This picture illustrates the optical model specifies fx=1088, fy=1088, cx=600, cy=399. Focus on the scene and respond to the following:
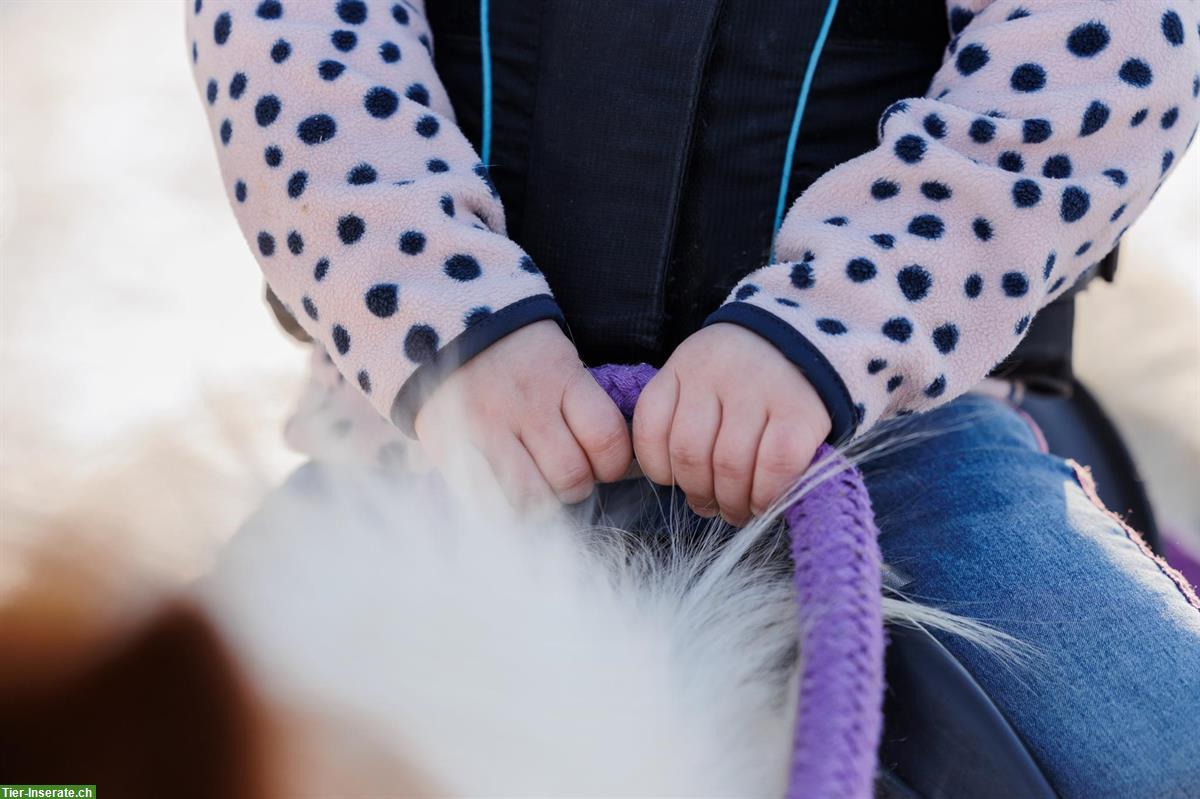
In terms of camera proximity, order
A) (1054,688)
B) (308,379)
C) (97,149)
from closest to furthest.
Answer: (1054,688) → (308,379) → (97,149)

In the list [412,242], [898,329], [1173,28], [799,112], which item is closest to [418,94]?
[412,242]

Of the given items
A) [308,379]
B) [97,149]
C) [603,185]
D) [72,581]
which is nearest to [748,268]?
[603,185]

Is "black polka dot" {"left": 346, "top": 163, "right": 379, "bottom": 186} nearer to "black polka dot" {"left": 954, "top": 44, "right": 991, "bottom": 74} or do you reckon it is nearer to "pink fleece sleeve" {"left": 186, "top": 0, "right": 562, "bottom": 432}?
"pink fleece sleeve" {"left": 186, "top": 0, "right": 562, "bottom": 432}

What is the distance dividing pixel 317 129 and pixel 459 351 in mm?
194

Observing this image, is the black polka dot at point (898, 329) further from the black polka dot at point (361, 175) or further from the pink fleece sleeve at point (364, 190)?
the black polka dot at point (361, 175)

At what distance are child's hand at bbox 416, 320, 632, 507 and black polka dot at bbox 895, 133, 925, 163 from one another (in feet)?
0.74

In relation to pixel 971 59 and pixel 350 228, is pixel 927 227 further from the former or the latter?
pixel 350 228

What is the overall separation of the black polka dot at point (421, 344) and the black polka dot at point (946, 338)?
0.28 meters

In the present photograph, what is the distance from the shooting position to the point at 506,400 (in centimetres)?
59

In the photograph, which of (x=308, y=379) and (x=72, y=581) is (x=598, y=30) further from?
(x=72, y=581)

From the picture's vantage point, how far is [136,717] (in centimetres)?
43

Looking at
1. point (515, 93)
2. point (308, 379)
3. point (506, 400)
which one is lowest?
point (308, 379)

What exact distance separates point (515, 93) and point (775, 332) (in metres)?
0.30

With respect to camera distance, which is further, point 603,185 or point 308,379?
point 308,379
